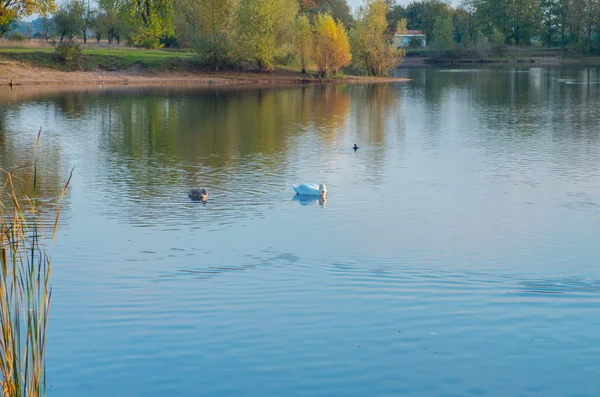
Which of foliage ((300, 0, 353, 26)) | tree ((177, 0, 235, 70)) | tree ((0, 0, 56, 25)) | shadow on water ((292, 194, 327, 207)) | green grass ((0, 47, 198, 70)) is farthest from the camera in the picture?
foliage ((300, 0, 353, 26))

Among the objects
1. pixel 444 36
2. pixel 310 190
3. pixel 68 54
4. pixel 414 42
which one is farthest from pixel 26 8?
pixel 414 42

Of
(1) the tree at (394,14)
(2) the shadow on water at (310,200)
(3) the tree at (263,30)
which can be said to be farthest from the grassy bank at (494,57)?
(2) the shadow on water at (310,200)

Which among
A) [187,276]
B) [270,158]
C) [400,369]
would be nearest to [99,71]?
[270,158]

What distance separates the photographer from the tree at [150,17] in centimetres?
7231

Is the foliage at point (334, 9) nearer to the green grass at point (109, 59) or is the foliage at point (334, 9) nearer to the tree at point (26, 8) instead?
the green grass at point (109, 59)

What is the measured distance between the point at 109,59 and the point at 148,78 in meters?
4.97

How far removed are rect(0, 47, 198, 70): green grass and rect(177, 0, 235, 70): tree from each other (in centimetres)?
195

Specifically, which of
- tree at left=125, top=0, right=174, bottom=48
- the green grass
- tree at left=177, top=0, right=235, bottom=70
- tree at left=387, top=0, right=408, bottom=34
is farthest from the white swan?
tree at left=387, top=0, right=408, bottom=34

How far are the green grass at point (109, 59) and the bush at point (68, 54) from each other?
0.43 metres

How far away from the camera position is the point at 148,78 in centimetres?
6906

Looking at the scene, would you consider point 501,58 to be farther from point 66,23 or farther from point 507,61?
point 66,23

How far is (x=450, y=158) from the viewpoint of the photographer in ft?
94.2

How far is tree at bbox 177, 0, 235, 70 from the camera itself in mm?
72750

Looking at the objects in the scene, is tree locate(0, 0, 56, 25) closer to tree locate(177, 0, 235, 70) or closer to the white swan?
tree locate(177, 0, 235, 70)
